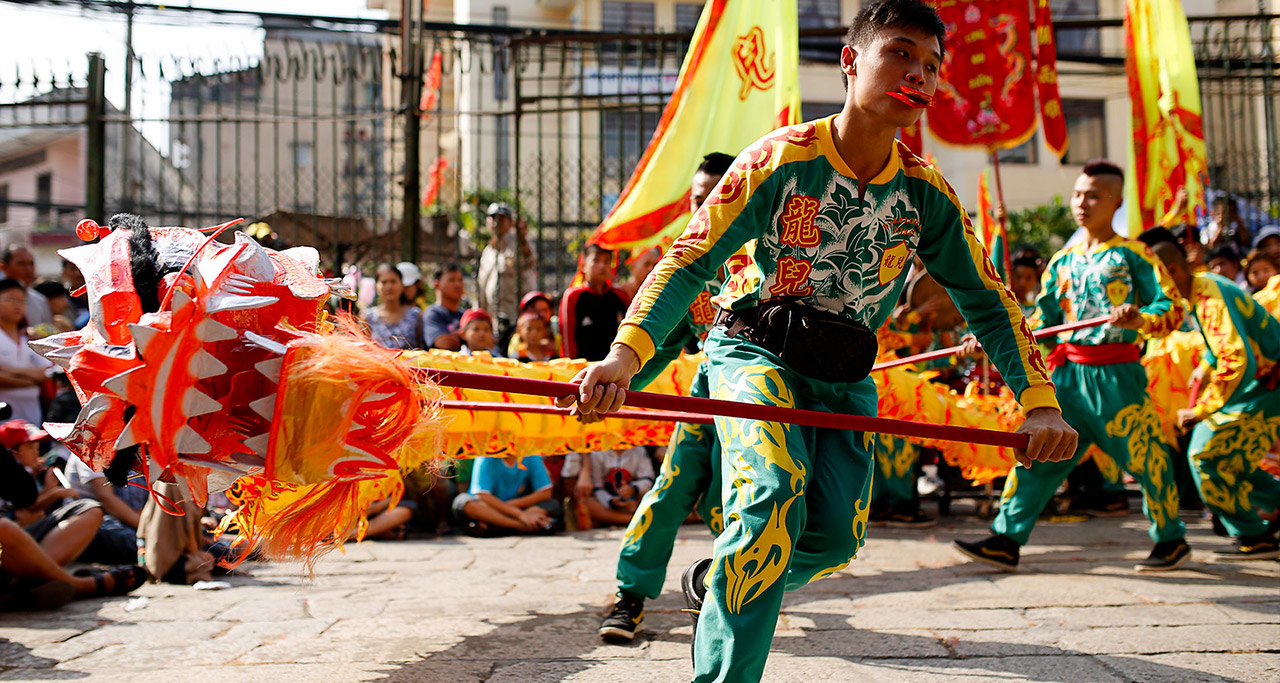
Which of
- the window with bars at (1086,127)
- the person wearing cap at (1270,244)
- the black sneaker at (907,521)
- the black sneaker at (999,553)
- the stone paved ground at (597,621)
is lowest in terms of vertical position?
the black sneaker at (907,521)

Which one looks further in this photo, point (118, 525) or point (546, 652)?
point (118, 525)

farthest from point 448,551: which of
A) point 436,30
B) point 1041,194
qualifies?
point 1041,194

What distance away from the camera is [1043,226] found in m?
20.3

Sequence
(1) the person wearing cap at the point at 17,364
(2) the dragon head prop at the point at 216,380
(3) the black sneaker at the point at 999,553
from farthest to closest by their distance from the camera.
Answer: (1) the person wearing cap at the point at 17,364 < (3) the black sneaker at the point at 999,553 < (2) the dragon head prop at the point at 216,380

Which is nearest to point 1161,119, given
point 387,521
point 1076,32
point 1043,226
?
point 387,521

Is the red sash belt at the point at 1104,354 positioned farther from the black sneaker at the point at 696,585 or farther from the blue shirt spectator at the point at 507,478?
the blue shirt spectator at the point at 507,478

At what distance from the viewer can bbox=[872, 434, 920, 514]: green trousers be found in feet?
21.8

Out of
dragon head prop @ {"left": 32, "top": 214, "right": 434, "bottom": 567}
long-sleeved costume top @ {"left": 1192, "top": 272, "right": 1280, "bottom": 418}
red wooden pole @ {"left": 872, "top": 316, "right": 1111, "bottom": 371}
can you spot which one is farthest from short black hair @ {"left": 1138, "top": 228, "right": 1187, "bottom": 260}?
dragon head prop @ {"left": 32, "top": 214, "right": 434, "bottom": 567}

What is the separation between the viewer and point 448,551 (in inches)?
230

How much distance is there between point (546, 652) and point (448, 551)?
2.56 metres

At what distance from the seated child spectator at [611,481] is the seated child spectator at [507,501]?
0.22 meters

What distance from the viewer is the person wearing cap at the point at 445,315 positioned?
7176mm

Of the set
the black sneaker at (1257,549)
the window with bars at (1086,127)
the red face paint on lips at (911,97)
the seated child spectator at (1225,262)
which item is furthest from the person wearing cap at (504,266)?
the window with bars at (1086,127)

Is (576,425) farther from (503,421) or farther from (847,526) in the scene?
(847,526)
